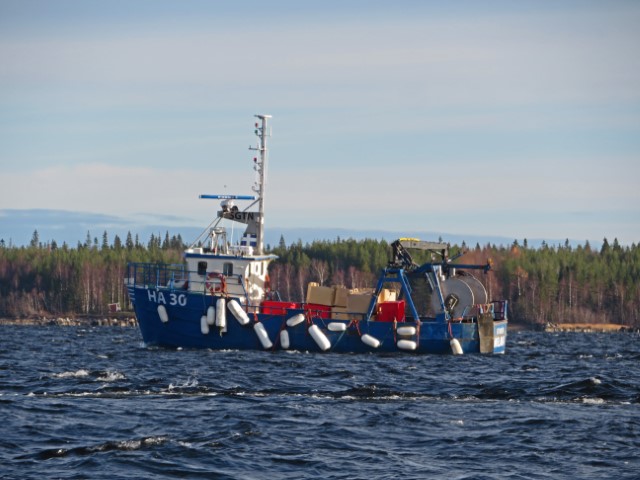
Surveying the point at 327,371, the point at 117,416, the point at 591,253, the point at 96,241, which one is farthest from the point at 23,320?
the point at 117,416

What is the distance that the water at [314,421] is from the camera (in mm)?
22969

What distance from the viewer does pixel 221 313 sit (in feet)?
170

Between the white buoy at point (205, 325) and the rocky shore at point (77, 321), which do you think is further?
the rocky shore at point (77, 321)

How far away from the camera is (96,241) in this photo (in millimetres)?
197250

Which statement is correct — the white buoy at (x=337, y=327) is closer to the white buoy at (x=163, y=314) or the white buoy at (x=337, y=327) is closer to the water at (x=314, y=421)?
the water at (x=314, y=421)

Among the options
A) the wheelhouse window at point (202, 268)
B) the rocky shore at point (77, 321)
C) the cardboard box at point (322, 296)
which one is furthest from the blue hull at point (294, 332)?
the rocky shore at point (77, 321)

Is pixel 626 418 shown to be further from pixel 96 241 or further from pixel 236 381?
pixel 96 241

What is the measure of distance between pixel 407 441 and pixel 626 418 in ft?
22.7

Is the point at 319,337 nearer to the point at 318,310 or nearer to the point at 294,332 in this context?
the point at 294,332

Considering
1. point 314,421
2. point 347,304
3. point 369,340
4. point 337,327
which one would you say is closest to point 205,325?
point 337,327

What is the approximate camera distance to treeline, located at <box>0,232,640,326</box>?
141 m

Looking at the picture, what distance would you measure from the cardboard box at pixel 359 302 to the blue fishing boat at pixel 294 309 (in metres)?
0.05

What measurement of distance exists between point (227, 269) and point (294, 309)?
16.3 feet

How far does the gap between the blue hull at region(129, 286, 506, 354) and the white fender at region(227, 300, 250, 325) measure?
268 mm
